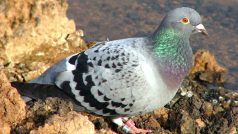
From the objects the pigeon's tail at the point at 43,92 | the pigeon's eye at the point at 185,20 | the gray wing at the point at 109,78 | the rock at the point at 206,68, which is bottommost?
the rock at the point at 206,68

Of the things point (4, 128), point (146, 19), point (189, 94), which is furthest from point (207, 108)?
point (146, 19)

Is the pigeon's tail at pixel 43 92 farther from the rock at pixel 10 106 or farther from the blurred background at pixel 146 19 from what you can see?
the blurred background at pixel 146 19

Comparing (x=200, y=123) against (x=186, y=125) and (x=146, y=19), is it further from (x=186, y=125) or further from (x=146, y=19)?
(x=146, y=19)

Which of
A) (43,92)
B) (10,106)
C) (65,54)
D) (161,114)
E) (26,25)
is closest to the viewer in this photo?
(10,106)

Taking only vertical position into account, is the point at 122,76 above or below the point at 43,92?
above

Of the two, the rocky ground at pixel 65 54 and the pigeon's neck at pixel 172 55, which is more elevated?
the pigeon's neck at pixel 172 55

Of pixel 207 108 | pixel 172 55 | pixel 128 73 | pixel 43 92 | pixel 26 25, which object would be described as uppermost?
pixel 172 55

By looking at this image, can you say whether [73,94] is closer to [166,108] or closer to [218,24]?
[166,108]

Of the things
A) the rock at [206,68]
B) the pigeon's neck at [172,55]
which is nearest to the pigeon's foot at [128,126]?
the pigeon's neck at [172,55]
